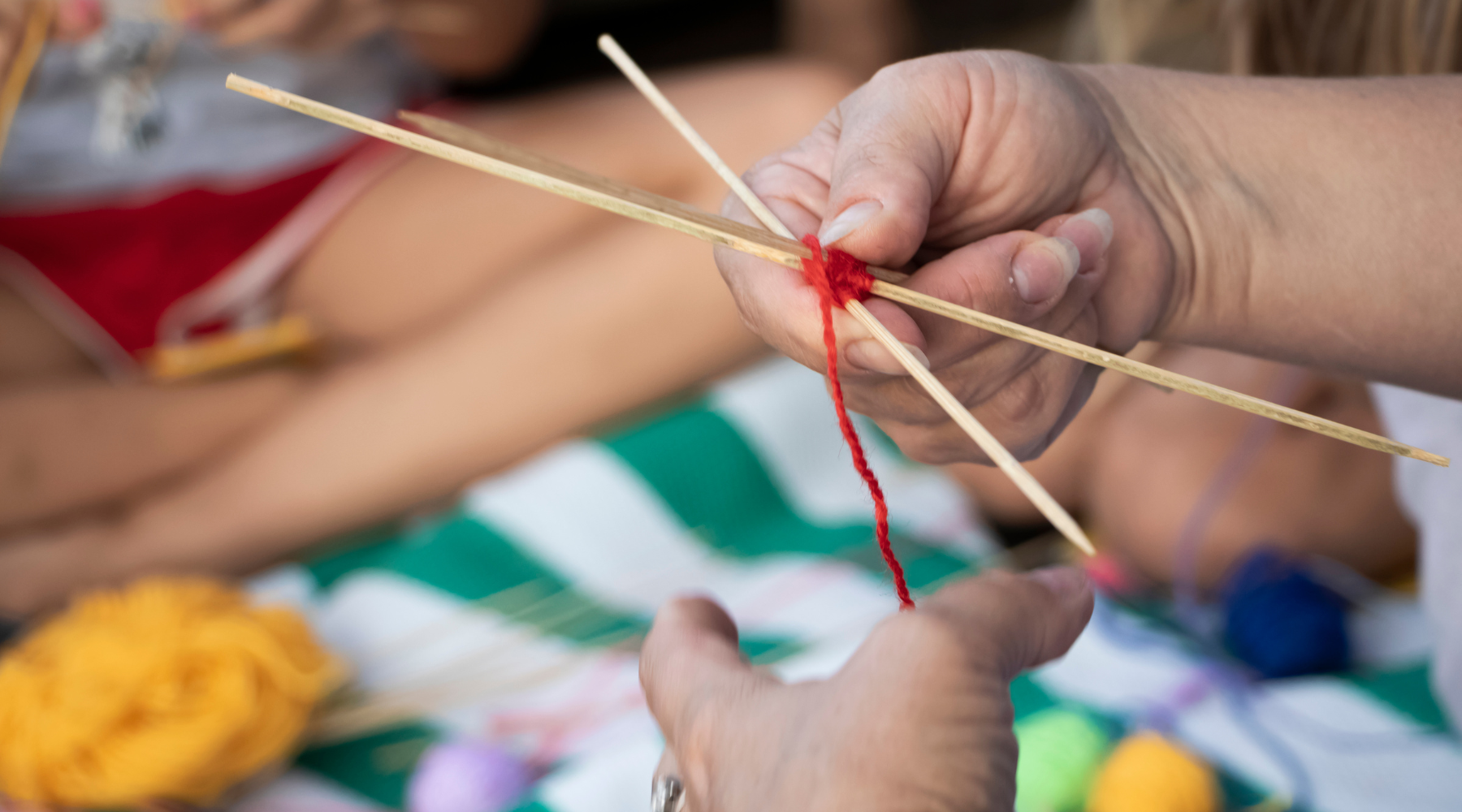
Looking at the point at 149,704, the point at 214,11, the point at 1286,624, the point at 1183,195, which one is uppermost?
the point at 214,11

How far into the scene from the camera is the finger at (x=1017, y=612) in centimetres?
37

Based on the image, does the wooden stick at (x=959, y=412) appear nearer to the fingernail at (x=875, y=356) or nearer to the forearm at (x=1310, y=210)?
the fingernail at (x=875, y=356)

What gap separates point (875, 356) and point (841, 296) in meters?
0.03

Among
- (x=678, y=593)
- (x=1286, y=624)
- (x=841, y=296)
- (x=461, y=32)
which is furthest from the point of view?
(x=461, y=32)

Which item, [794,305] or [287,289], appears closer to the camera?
[794,305]

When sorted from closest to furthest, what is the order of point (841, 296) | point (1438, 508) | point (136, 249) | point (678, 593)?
point (841, 296), point (1438, 508), point (678, 593), point (136, 249)

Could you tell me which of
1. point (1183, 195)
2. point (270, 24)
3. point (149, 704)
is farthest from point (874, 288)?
point (270, 24)

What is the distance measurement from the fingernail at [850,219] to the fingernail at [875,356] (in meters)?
0.05

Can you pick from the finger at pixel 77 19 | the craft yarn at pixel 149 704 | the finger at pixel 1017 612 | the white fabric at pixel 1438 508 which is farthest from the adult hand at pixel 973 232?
the finger at pixel 77 19

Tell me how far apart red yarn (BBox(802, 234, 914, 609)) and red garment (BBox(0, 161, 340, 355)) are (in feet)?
3.18

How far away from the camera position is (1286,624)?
33.1 inches

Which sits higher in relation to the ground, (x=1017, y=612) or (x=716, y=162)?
(x=716, y=162)

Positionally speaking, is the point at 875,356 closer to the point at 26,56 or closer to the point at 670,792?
the point at 670,792

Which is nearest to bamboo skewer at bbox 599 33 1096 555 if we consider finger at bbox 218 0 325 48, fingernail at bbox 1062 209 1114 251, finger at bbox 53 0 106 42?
fingernail at bbox 1062 209 1114 251
